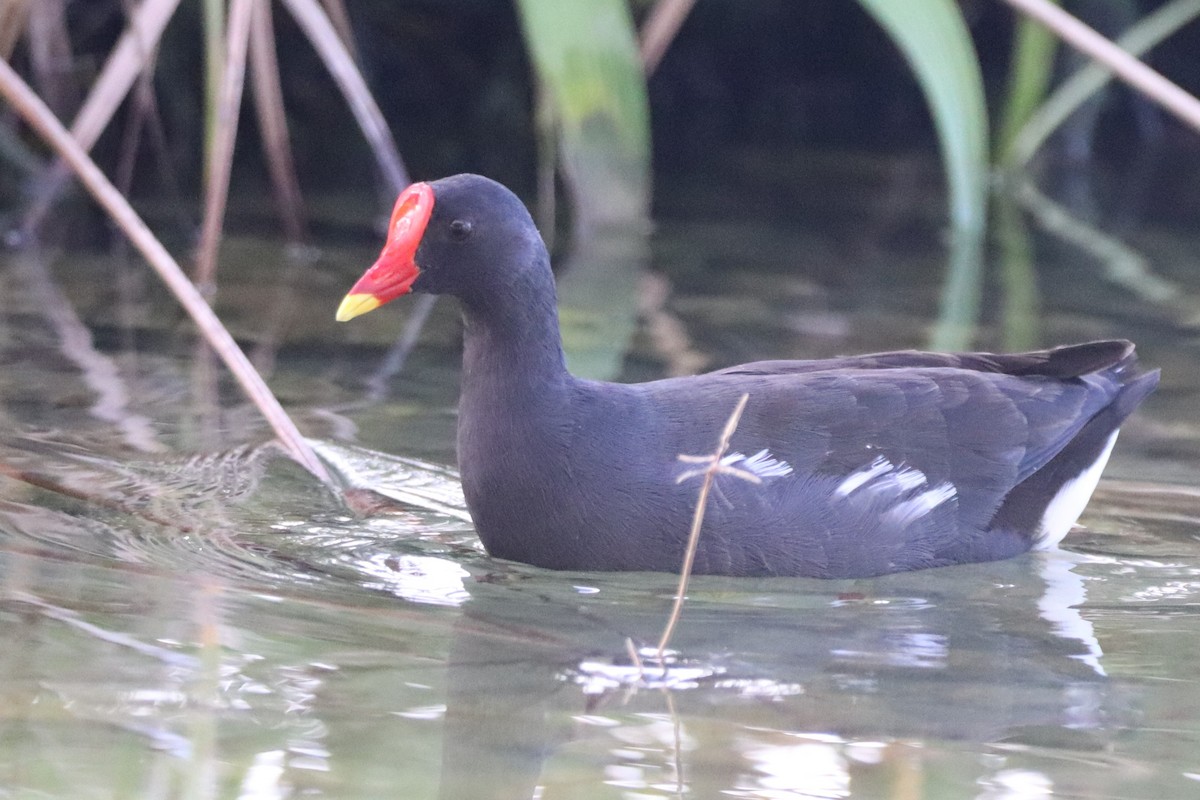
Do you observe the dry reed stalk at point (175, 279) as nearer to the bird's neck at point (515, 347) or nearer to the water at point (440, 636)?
the water at point (440, 636)

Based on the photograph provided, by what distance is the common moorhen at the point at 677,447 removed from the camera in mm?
3162

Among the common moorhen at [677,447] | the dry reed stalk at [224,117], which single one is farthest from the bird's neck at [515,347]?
the dry reed stalk at [224,117]

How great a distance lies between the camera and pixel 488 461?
3193 millimetres

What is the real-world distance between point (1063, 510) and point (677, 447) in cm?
90

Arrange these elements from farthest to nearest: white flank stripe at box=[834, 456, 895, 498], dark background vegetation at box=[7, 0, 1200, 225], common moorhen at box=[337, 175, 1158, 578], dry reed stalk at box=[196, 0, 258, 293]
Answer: dark background vegetation at box=[7, 0, 1200, 225] → dry reed stalk at box=[196, 0, 258, 293] → white flank stripe at box=[834, 456, 895, 498] → common moorhen at box=[337, 175, 1158, 578]

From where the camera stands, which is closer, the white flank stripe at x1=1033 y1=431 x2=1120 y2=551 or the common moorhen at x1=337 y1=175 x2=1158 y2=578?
the common moorhen at x1=337 y1=175 x2=1158 y2=578

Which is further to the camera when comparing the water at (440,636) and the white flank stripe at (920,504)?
the white flank stripe at (920,504)

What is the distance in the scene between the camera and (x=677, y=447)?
322 centimetres

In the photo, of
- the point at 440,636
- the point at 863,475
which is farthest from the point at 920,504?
the point at 440,636

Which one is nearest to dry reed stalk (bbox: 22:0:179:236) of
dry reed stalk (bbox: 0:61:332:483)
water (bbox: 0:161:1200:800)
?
water (bbox: 0:161:1200:800)

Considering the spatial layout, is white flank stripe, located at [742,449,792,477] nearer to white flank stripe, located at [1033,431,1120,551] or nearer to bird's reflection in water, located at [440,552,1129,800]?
bird's reflection in water, located at [440,552,1129,800]

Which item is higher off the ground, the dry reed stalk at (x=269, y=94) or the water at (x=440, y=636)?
the dry reed stalk at (x=269, y=94)

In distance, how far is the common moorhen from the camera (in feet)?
10.4

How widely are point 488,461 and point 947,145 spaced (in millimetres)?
2260
